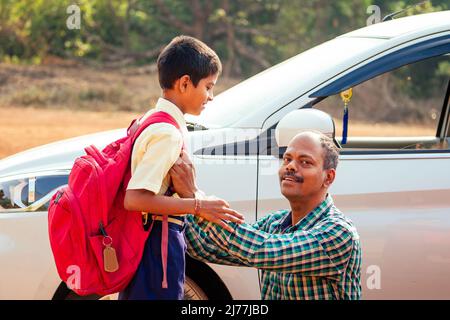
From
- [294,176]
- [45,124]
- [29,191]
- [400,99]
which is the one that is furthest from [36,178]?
[400,99]

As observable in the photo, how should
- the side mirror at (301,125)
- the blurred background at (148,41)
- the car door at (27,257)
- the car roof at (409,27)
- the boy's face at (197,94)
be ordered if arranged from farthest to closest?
the blurred background at (148,41) → the car roof at (409,27) → the car door at (27,257) → the side mirror at (301,125) → the boy's face at (197,94)

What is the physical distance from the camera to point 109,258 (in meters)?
2.86

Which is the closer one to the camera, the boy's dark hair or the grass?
the boy's dark hair

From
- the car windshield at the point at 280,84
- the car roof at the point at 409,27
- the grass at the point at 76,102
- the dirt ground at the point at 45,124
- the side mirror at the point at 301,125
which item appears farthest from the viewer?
the grass at the point at 76,102

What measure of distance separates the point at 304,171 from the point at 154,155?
46 centimetres

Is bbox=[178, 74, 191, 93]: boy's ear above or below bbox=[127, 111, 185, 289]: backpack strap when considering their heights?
above

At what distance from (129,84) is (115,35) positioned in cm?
281

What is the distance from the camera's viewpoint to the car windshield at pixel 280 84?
434 centimetres

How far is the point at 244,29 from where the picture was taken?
20.6 meters

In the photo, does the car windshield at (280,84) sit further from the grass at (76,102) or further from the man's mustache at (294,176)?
the grass at (76,102)

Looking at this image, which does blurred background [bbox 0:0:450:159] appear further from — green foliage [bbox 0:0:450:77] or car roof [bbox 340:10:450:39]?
car roof [bbox 340:10:450:39]

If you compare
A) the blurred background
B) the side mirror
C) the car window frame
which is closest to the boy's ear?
the side mirror

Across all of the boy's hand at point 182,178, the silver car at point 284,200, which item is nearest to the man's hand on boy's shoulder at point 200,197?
the boy's hand at point 182,178

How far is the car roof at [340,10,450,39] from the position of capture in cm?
445
